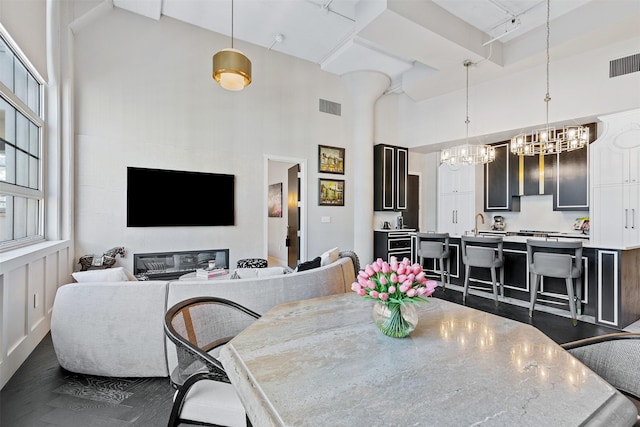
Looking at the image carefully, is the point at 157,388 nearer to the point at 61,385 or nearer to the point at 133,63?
the point at 61,385

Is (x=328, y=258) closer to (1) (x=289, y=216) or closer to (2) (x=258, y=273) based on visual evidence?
(2) (x=258, y=273)

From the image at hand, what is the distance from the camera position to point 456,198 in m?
6.89

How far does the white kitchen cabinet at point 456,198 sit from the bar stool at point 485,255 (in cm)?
223

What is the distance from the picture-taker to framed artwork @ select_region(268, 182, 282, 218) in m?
7.52

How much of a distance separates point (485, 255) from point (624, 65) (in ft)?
10.7

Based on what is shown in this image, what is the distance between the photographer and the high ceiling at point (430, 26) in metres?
4.07

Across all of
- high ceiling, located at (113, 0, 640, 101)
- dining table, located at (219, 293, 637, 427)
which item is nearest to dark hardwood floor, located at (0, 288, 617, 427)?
dining table, located at (219, 293, 637, 427)

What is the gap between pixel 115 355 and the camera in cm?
222

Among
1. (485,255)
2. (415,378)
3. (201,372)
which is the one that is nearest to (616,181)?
(485,255)

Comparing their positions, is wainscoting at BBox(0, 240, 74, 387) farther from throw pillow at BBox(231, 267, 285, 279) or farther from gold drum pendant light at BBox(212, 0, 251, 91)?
gold drum pendant light at BBox(212, 0, 251, 91)

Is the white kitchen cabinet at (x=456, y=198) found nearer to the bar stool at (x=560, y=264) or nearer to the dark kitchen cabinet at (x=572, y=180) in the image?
the dark kitchen cabinet at (x=572, y=180)

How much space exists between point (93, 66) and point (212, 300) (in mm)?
4470

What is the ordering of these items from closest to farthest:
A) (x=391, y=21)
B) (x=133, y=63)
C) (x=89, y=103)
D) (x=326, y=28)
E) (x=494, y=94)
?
(x=391, y=21)
(x=89, y=103)
(x=133, y=63)
(x=326, y=28)
(x=494, y=94)

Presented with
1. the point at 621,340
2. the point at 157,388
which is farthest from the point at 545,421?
the point at 157,388
